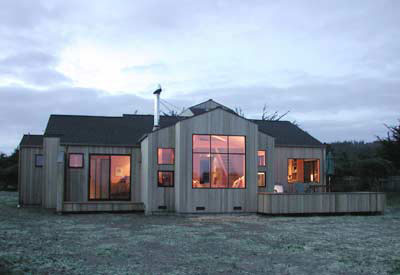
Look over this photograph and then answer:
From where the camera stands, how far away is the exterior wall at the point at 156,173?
16.4 m

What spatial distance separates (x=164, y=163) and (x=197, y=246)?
25.5 feet

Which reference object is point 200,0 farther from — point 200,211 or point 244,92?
point 244,92

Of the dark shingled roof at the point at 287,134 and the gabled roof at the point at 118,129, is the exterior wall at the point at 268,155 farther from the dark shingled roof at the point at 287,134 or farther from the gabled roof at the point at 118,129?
the dark shingled roof at the point at 287,134

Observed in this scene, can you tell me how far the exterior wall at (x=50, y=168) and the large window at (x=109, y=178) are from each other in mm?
1446

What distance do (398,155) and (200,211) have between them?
1477 cm

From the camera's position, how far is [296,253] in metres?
8.34

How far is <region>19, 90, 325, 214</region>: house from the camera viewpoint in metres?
16.1

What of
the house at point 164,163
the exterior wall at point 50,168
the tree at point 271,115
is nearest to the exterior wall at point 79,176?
the house at point 164,163

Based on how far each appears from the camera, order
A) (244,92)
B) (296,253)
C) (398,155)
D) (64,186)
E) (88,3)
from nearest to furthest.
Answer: (296,253) → (88,3) → (64,186) → (398,155) → (244,92)

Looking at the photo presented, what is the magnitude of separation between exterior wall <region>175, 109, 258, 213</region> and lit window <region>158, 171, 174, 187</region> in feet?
1.48

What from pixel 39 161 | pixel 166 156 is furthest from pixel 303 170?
pixel 39 161

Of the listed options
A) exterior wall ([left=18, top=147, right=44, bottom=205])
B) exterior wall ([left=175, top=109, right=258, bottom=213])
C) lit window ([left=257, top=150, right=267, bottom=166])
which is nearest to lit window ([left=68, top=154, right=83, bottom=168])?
exterior wall ([left=18, top=147, right=44, bottom=205])

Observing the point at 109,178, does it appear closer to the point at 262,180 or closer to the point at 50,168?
the point at 50,168

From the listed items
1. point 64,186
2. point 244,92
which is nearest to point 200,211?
point 64,186
